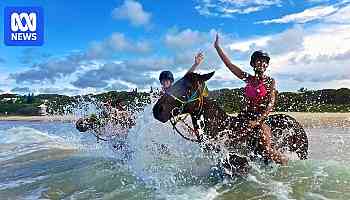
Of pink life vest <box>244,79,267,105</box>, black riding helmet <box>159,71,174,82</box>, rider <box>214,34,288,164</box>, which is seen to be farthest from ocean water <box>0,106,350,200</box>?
pink life vest <box>244,79,267,105</box>

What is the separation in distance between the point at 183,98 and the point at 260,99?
1.17 m

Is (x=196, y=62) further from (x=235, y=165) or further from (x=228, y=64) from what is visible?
(x=235, y=165)

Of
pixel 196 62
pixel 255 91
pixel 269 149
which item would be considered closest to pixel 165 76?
pixel 196 62

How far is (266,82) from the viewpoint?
7719mm

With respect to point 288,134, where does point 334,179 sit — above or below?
below

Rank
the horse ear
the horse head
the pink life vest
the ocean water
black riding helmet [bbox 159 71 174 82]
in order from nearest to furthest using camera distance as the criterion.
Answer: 1. the ocean water
2. the horse head
3. the horse ear
4. the pink life vest
5. black riding helmet [bbox 159 71 174 82]

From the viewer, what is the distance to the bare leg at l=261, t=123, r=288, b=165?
7.54 metres

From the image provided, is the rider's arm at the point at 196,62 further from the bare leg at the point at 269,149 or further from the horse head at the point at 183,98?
the bare leg at the point at 269,149

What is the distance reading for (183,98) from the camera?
736 cm

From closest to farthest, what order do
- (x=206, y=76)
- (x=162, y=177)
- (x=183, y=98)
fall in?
(x=183, y=98) < (x=206, y=76) < (x=162, y=177)

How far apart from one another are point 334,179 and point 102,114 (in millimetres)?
6822

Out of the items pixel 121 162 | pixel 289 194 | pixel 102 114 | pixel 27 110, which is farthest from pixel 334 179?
pixel 27 110

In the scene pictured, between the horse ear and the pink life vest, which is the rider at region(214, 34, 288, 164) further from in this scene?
the horse ear

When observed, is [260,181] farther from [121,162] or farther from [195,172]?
[121,162]
